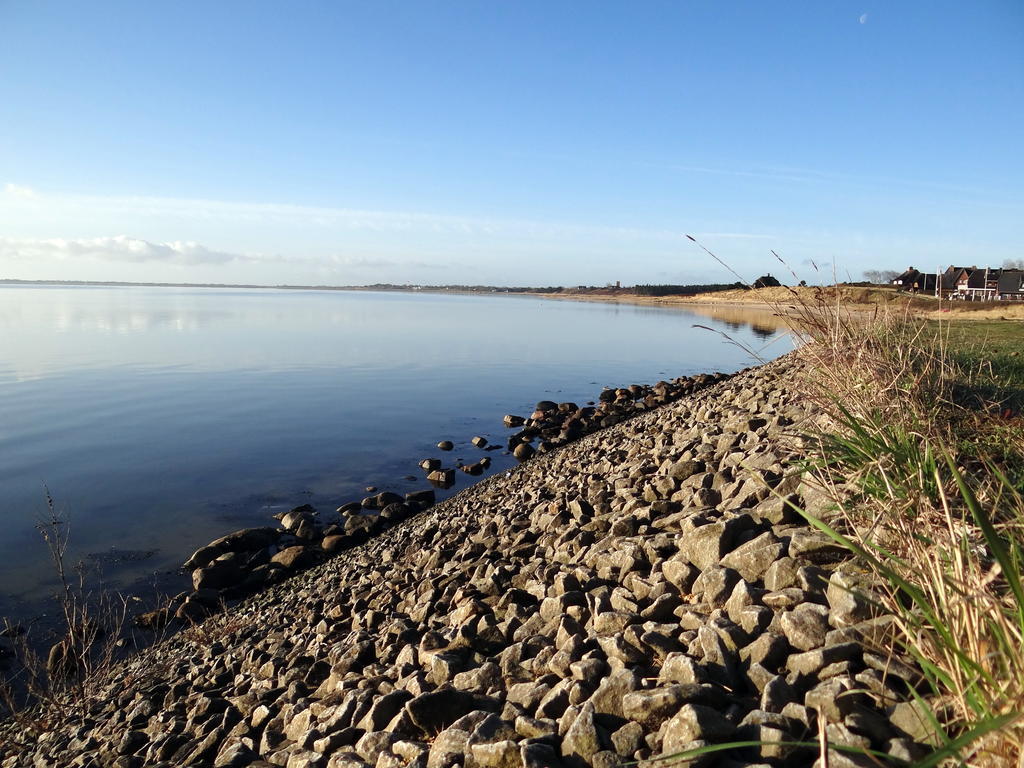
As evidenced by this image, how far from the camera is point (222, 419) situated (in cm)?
2086

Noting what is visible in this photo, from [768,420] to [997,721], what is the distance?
6608 mm

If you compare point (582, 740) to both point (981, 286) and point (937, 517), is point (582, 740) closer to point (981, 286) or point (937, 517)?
point (937, 517)

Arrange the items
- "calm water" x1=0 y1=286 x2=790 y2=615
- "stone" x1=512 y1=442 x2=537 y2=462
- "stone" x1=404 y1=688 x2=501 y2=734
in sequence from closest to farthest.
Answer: "stone" x1=404 y1=688 x2=501 y2=734
"calm water" x1=0 y1=286 x2=790 y2=615
"stone" x1=512 y1=442 x2=537 y2=462

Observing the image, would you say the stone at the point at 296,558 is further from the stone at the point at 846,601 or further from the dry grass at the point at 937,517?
the stone at the point at 846,601

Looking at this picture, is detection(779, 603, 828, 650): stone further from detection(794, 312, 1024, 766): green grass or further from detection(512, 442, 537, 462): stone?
detection(512, 442, 537, 462): stone

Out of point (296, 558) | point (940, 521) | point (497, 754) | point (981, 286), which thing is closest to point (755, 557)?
point (940, 521)

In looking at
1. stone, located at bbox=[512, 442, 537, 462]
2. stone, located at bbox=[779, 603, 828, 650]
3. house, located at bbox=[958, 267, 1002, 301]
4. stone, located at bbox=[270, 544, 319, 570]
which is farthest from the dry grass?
house, located at bbox=[958, 267, 1002, 301]

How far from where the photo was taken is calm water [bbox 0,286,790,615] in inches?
497

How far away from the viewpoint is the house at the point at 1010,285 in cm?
7269

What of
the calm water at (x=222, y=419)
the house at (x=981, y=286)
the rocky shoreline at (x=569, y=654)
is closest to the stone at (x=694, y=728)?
the rocky shoreline at (x=569, y=654)

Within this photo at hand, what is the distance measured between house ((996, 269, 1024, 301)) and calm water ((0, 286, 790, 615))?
165ft

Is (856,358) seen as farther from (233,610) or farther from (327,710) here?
(233,610)

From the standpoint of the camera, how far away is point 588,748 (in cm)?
318

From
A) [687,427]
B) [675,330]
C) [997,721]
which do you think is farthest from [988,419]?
[675,330]
